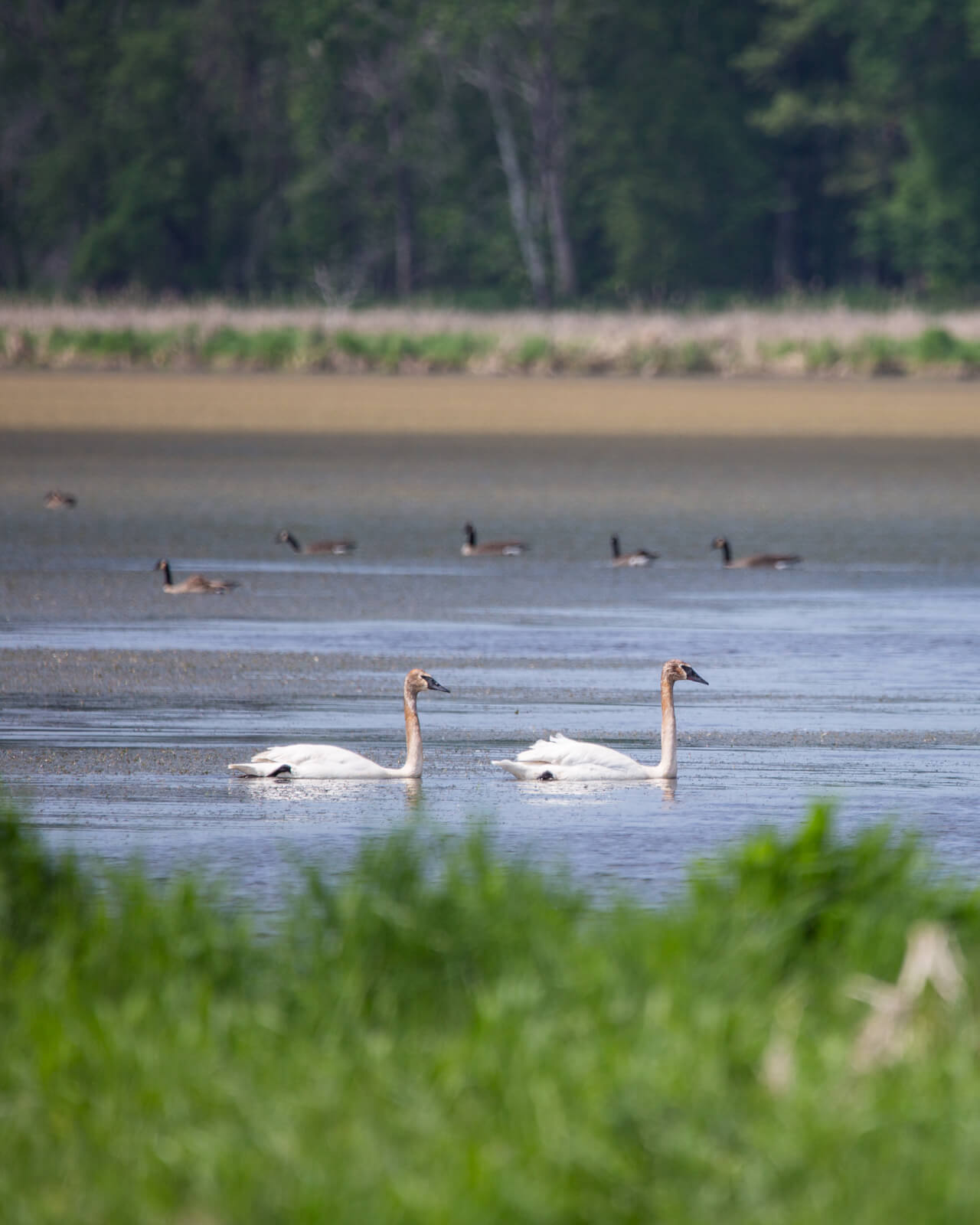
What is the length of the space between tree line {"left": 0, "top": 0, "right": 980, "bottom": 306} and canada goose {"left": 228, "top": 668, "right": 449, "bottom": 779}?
5785cm

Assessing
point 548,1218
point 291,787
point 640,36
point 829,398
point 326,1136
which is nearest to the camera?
point 548,1218

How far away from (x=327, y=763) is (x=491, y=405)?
30.1m

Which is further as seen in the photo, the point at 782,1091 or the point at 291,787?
the point at 291,787

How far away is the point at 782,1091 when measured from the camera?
525cm

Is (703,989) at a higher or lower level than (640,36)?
lower

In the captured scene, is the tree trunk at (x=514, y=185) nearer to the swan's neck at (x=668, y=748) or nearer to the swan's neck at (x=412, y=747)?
the swan's neck at (x=668, y=748)

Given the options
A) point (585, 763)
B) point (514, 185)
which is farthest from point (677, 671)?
point (514, 185)

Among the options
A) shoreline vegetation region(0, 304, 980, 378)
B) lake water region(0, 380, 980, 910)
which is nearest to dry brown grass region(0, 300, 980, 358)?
shoreline vegetation region(0, 304, 980, 378)

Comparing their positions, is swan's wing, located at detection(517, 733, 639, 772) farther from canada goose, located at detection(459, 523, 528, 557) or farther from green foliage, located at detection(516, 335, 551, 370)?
green foliage, located at detection(516, 335, 551, 370)

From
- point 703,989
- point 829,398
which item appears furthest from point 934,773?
point 829,398

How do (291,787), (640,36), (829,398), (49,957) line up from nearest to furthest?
(49,957) < (291,787) < (829,398) < (640,36)

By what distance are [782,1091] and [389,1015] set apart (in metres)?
1.12

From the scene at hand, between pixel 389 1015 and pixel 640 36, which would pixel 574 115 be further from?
pixel 389 1015

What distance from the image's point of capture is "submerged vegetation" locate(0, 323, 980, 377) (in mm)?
46719
